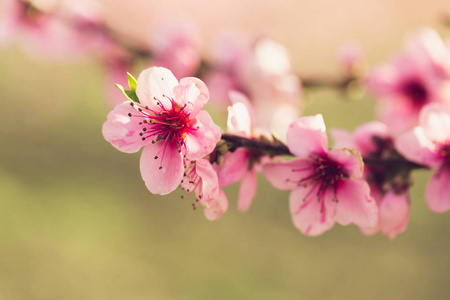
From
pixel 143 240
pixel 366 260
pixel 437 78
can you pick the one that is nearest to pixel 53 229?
pixel 143 240

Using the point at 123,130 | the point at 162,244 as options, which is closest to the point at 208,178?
the point at 123,130

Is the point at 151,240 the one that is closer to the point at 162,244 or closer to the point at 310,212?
the point at 162,244

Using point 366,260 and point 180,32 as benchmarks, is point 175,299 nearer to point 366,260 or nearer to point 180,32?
point 366,260

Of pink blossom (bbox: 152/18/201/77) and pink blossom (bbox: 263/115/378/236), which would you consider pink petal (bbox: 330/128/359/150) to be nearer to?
pink blossom (bbox: 263/115/378/236)

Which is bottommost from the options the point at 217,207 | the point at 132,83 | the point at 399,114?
the point at 217,207

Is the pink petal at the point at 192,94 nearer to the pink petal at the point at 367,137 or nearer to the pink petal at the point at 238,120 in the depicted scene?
the pink petal at the point at 238,120

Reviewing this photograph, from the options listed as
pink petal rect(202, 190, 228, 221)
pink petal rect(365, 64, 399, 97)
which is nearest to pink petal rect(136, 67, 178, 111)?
pink petal rect(202, 190, 228, 221)
